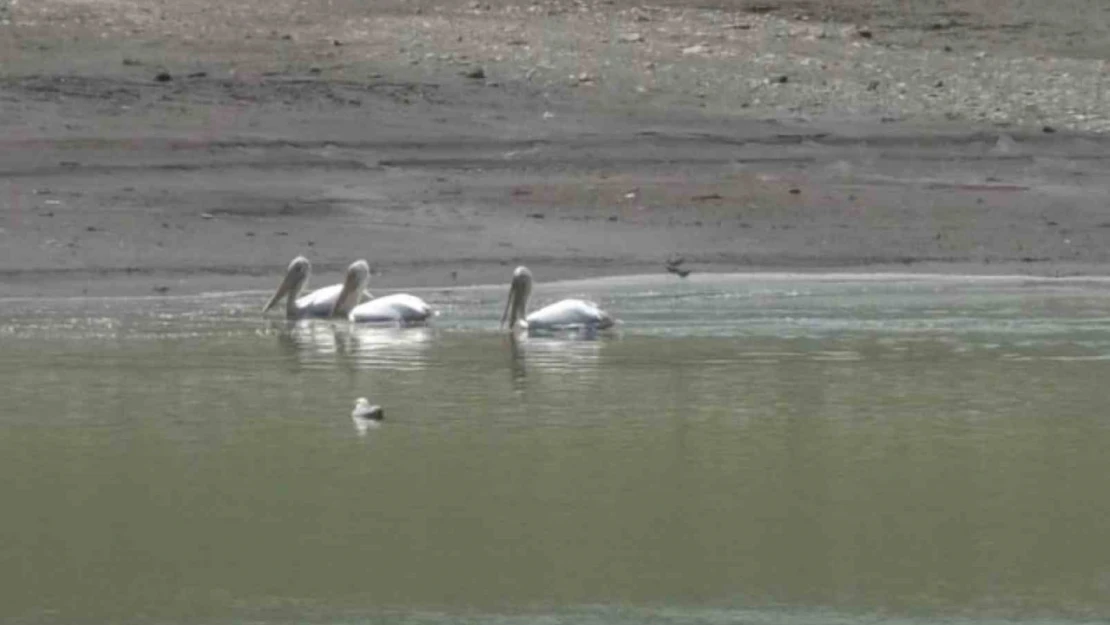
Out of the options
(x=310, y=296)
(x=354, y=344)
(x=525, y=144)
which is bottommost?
(x=354, y=344)

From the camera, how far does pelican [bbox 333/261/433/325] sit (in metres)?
13.7

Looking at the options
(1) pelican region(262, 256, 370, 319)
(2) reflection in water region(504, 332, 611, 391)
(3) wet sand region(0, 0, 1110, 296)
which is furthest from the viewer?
(3) wet sand region(0, 0, 1110, 296)

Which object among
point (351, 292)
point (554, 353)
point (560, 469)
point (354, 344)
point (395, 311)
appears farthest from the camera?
point (351, 292)

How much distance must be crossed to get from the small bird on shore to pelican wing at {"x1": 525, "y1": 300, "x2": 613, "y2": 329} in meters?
2.53

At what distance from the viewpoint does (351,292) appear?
1441 centimetres

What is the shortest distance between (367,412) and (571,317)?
3.16m

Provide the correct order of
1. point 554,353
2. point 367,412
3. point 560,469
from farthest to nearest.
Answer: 1. point 554,353
2. point 367,412
3. point 560,469

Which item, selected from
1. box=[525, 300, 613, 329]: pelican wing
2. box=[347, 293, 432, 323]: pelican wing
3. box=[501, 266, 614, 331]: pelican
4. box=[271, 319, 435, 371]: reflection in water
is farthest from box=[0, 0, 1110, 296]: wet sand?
box=[525, 300, 613, 329]: pelican wing

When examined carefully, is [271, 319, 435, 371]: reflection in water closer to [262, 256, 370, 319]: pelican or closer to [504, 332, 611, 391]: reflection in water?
[262, 256, 370, 319]: pelican

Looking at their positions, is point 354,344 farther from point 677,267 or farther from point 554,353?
point 677,267

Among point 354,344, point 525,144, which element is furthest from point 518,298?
point 525,144

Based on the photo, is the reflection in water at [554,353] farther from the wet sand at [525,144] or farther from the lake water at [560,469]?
the wet sand at [525,144]

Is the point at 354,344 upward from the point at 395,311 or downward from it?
downward

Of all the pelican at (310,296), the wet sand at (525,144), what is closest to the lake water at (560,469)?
the pelican at (310,296)
